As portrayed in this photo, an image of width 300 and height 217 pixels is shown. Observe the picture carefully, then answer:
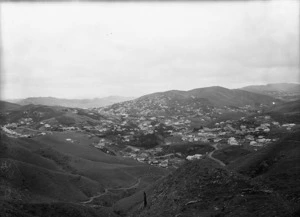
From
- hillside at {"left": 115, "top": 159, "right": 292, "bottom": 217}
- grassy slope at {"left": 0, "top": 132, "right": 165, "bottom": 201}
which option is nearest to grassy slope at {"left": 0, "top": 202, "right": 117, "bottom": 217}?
hillside at {"left": 115, "top": 159, "right": 292, "bottom": 217}

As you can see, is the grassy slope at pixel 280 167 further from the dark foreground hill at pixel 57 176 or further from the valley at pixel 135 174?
the dark foreground hill at pixel 57 176

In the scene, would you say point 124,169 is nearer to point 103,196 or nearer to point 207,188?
point 103,196

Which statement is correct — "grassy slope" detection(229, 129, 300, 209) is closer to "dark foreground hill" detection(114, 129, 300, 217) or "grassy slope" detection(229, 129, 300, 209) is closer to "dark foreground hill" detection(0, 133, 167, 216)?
"dark foreground hill" detection(114, 129, 300, 217)

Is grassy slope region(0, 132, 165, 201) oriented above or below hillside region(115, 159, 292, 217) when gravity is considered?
below

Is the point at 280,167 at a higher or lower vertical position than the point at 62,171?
higher

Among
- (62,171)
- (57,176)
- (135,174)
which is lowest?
(135,174)

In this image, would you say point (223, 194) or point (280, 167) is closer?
point (223, 194)

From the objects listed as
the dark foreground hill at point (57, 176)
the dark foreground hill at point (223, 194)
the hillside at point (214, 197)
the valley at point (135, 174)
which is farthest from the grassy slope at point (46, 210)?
the hillside at point (214, 197)

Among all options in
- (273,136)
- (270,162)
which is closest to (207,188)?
(270,162)

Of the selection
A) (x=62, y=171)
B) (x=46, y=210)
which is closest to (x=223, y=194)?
(x=46, y=210)

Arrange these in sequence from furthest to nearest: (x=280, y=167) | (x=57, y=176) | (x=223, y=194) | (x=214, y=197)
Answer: (x=57, y=176) < (x=280, y=167) < (x=214, y=197) < (x=223, y=194)

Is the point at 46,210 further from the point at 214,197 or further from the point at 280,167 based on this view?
the point at 280,167
